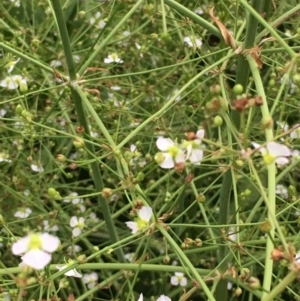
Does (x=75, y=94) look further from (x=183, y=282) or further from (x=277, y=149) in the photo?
(x=183, y=282)

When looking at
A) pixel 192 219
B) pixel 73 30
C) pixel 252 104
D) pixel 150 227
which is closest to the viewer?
pixel 252 104

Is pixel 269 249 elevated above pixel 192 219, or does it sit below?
above

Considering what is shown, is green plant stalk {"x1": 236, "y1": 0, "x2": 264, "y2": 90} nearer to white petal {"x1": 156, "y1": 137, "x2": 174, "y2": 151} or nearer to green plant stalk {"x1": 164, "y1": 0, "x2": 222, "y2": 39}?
green plant stalk {"x1": 164, "y1": 0, "x2": 222, "y2": 39}

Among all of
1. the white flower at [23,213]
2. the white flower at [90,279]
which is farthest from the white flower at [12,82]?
the white flower at [90,279]

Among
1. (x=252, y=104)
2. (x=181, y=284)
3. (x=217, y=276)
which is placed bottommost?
(x=181, y=284)

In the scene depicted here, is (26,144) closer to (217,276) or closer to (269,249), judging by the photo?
(217,276)

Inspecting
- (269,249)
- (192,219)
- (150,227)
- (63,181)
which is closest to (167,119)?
(192,219)

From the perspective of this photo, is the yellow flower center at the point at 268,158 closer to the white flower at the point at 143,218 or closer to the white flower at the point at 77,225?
the white flower at the point at 143,218

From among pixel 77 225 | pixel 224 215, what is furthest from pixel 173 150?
pixel 77 225

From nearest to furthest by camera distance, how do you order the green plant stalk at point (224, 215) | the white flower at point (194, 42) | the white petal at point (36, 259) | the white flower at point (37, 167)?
the white petal at point (36, 259) → the green plant stalk at point (224, 215) → the white flower at point (194, 42) → the white flower at point (37, 167)
